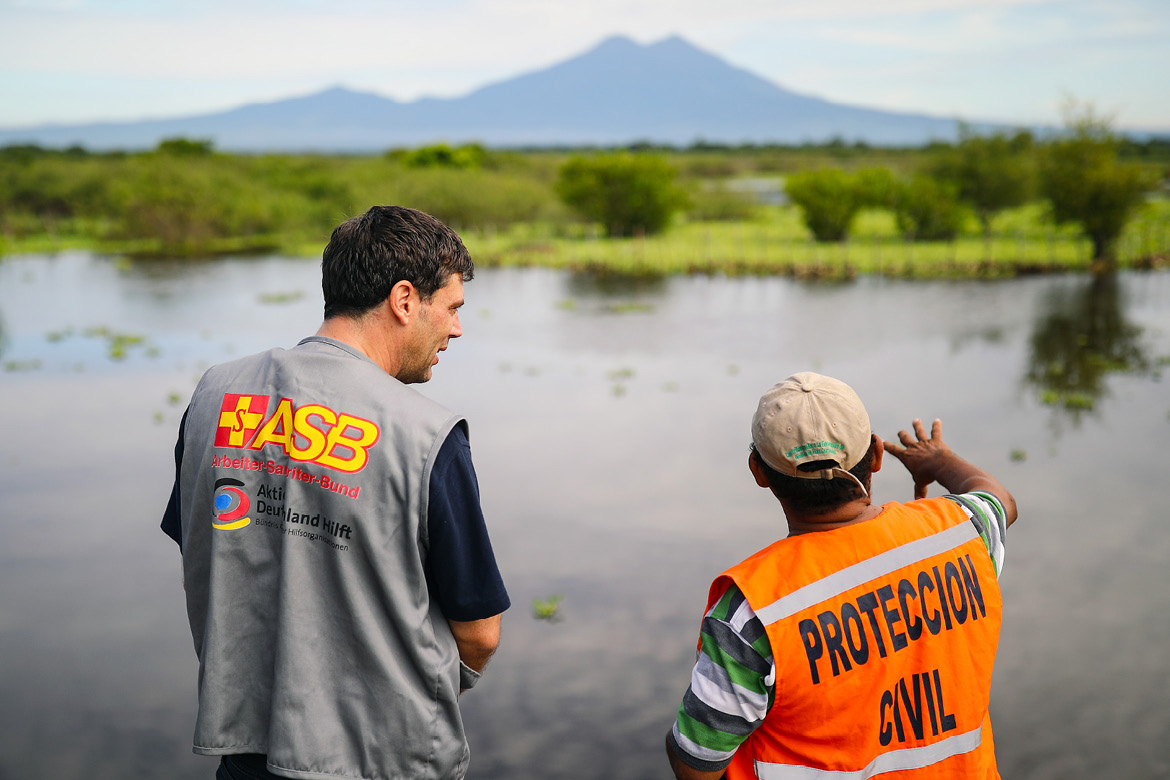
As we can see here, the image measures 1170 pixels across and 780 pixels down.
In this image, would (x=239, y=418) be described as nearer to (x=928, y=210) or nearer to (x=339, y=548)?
(x=339, y=548)

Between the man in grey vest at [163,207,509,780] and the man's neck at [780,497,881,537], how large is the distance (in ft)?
2.23

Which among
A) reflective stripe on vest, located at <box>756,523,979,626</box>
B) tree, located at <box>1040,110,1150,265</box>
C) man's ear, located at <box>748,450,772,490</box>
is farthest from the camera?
tree, located at <box>1040,110,1150,265</box>

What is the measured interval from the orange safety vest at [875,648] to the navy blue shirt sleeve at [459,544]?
500 millimetres

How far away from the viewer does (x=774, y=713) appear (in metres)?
1.66

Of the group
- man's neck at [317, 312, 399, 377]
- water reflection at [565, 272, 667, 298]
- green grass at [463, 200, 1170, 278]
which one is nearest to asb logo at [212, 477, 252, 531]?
man's neck at [317, 312, 399, 377]

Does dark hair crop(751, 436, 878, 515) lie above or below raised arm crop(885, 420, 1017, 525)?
above

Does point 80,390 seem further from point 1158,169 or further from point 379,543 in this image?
point 1158,169

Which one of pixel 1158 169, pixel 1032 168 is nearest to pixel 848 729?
pixel 1158 169

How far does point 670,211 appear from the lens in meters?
34.0

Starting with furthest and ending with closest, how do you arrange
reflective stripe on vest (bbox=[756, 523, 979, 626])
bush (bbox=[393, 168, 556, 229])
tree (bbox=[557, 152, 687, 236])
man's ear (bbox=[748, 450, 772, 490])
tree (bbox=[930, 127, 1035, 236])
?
1. bush (bbox=[393, 168, 556, 229])
2. tree (bbox=[557, 152, 687, 236])
3. tree (bbox=[930, 127, 1035, 236])
4. man's ear (bbox=[748, 450, 772, 490])
5. reflective stripe on vest (bbox=[756, 523, 979, 626])

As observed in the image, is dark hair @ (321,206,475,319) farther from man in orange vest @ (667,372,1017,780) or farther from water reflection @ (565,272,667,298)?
water reflection @ (565,272,667,298)

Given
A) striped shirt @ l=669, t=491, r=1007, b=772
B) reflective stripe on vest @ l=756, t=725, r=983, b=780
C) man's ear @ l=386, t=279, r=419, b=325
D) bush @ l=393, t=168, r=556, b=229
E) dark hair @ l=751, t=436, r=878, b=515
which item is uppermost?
bush @ l=393, t=168, r=556, b=229

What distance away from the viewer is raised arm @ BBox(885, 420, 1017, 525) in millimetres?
2008

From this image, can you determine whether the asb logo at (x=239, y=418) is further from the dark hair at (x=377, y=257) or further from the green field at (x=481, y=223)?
the green field at (x=481, y=223)
